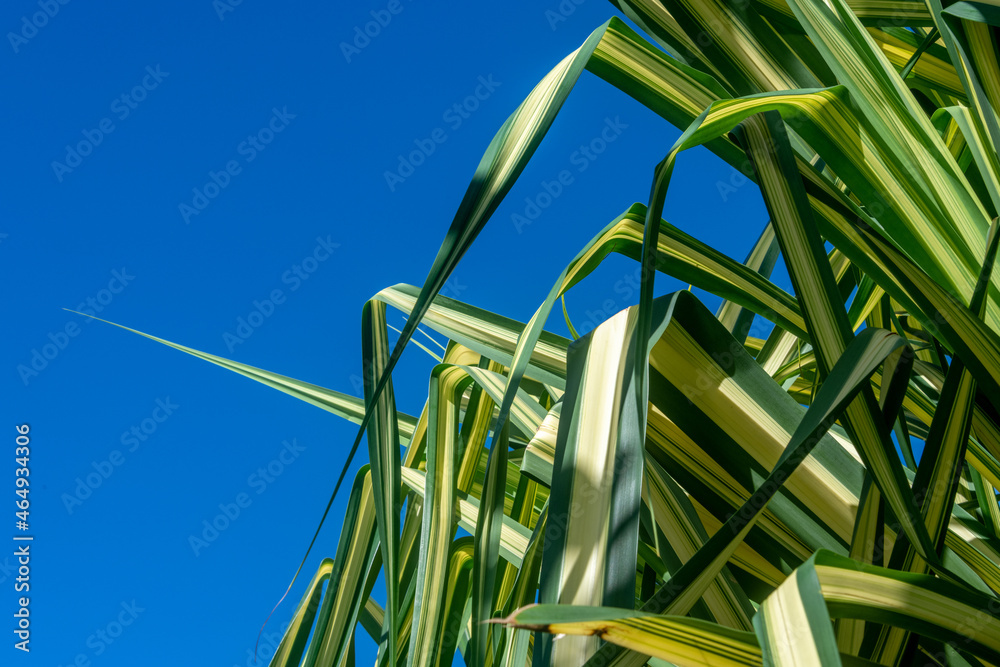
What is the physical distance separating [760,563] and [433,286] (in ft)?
0.56

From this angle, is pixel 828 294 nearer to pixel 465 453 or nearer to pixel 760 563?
pixel 760 563

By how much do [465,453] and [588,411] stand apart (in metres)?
0.19

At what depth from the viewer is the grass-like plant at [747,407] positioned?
7.4 inches

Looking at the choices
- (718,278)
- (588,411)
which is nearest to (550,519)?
(588,411)

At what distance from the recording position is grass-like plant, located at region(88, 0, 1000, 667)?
0.19 m

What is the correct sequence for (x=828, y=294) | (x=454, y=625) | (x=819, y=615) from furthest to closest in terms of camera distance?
(x=454, y=625) < (x=828, y=294) < (x=819, y=615)

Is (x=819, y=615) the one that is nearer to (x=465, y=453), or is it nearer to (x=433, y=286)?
(x=433, y=286)

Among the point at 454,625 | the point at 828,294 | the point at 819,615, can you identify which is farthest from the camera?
the point at 454,625

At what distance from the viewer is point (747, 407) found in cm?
27

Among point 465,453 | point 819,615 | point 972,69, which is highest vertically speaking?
point 972,69

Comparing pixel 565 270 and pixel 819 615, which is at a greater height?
pixel 565 270

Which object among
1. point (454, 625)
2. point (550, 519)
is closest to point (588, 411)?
point (550, 519)

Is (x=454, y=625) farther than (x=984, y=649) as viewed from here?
Yes

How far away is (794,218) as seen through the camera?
250 millimetres
